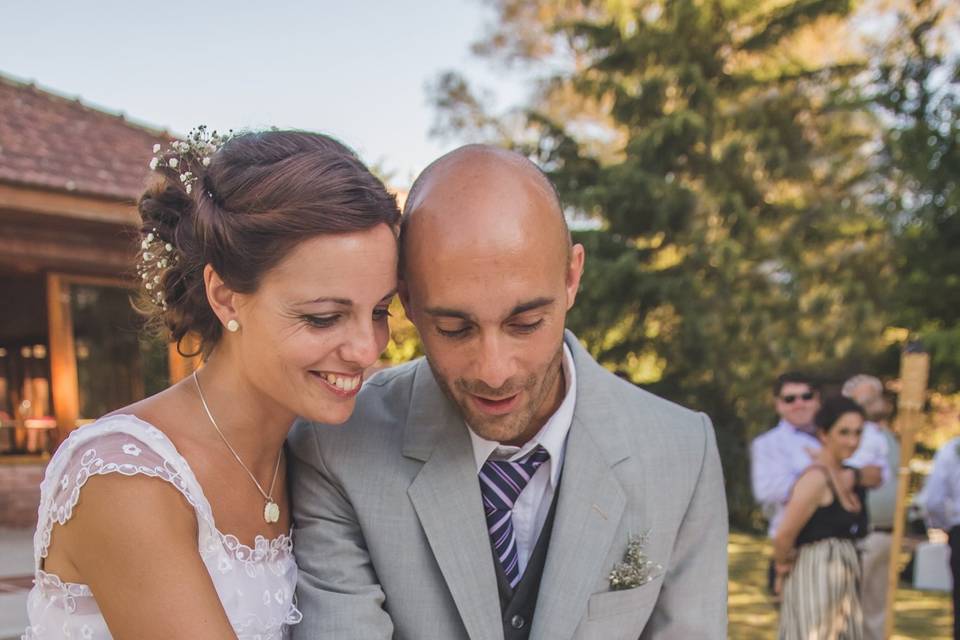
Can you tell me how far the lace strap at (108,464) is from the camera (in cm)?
189

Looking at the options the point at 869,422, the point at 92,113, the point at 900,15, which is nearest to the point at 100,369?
the point at 92,113

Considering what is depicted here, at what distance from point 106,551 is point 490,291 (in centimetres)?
92

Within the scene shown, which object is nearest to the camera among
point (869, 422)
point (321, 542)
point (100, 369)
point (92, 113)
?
point (321, 542)

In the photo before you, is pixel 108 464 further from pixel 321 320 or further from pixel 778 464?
pixel 778 464

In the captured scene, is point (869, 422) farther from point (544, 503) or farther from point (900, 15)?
point (900, 15)

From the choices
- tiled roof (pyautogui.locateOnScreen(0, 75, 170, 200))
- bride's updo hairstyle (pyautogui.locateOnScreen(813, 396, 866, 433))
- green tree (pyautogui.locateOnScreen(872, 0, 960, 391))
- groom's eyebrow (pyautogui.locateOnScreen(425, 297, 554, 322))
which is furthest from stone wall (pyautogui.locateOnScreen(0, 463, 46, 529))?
Result: green tree (pyautogui.locateOnScreen(872, 0, 960, 391))

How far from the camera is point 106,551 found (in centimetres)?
183

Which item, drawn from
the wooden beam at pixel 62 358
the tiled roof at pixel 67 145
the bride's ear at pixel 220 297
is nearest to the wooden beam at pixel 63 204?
the tiled roof at pixel 67 145

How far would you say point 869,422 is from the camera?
22.8 ft

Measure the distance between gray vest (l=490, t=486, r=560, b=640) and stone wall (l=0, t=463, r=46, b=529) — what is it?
8933 millimetres

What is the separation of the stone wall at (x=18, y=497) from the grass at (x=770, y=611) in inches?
280

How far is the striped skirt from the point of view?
205 inches

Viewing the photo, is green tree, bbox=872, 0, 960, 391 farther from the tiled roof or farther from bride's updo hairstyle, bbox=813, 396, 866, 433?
the tiled roof

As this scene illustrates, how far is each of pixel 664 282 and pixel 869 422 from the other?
6.26 meters
